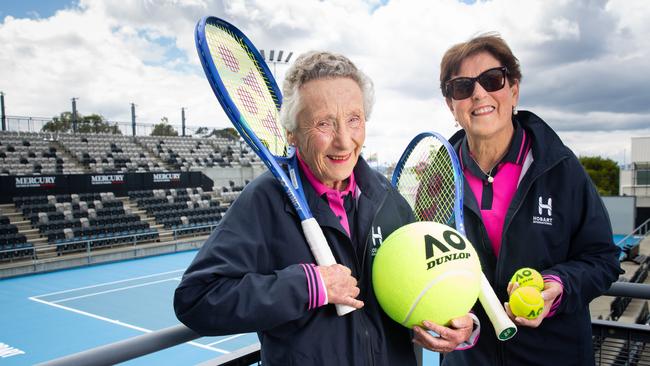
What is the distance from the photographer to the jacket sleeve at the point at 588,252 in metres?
1.97

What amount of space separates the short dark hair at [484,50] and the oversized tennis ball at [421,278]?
0.93 meters

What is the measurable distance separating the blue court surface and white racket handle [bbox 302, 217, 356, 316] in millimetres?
7409

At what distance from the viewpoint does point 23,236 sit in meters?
18.8

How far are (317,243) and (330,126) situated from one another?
422 millimetres

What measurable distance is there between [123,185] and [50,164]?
5.35 meters

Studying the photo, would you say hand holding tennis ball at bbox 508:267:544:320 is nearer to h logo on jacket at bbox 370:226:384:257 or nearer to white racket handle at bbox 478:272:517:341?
white racket handle at bbox 478:272:517:341

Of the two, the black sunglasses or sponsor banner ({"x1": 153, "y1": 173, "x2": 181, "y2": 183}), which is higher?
the black sunglasses

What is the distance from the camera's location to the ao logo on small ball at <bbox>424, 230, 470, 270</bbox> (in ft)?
5.56

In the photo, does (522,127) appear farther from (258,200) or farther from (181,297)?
(181,297)

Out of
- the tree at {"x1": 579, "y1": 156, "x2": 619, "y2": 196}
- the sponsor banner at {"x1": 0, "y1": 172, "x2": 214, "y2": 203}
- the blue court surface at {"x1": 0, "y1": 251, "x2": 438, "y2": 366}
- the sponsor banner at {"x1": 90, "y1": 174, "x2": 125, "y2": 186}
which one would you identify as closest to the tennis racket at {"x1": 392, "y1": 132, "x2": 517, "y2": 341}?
the blue court surface at {"x1": 0, "y1": 251, "x2": 438, "y2": 366}

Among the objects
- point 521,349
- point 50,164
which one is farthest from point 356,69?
point 50,164

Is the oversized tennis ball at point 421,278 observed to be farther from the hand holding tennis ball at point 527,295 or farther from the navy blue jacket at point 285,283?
the hand holding tennis ball at point 527,295

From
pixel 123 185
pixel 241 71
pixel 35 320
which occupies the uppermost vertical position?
pixel 241 71

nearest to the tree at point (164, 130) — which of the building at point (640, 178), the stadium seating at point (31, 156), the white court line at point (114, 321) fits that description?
the stadium seating at point (31, 156)
